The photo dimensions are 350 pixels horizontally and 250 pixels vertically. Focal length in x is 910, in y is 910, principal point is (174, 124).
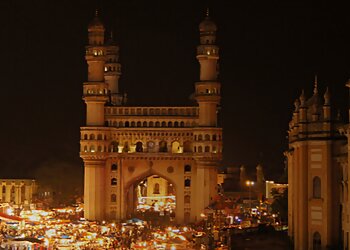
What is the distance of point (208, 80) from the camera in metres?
62.6

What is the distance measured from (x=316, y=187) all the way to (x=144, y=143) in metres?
32.0


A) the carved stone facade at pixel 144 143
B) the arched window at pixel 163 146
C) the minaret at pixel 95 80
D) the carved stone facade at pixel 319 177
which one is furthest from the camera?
the arched window at pixel 163 146

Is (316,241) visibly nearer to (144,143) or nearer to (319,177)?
(319,177)

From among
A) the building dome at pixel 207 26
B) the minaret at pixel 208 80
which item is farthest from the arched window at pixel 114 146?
the building dome at pixel 207 26

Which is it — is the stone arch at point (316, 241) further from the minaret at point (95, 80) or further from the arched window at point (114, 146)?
the arched window at point (114, 146)

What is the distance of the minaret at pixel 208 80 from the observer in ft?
205

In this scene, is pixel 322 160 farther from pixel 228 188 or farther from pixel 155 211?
pixel 228 188

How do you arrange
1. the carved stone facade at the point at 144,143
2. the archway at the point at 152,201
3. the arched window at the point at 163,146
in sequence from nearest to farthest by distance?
1. the carved stone facade at the point at 144,143
2. the arched window at the point at 163,146
3. the archway at the point at 152,201

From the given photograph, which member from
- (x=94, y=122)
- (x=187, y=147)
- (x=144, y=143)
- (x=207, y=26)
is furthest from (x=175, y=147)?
(x=207, y=26)

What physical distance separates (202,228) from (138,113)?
1190 centimetres

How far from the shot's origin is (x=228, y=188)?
288 ft

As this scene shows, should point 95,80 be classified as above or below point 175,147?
above

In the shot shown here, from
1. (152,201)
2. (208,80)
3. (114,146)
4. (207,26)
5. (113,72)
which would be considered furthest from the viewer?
(152,201)

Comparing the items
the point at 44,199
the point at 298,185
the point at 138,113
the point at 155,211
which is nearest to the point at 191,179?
the point at 138,113
